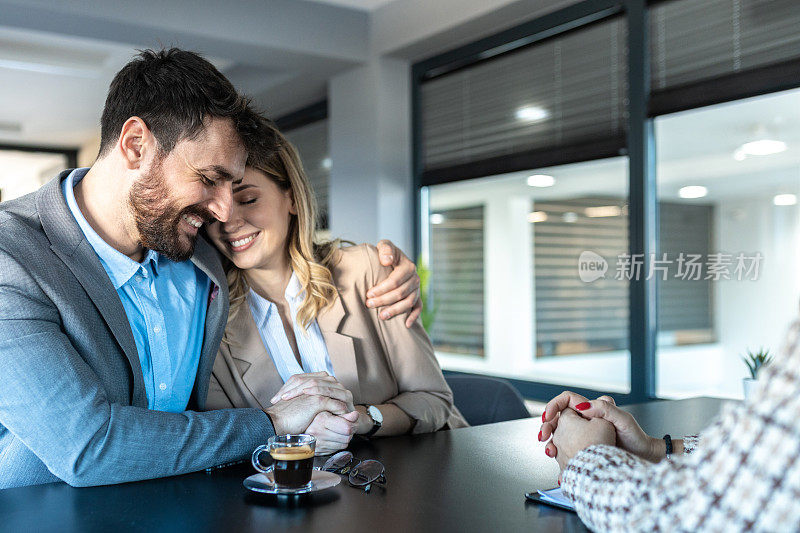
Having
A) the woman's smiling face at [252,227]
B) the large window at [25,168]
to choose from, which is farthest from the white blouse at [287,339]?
the large window at [25,168]

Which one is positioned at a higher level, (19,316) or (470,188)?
(470,188)

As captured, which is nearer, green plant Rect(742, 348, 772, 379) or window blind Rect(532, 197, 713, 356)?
green plant Rect(742, 348, 772, 379)

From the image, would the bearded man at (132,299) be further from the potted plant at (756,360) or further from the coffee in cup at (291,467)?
the potted plant at (756,360)

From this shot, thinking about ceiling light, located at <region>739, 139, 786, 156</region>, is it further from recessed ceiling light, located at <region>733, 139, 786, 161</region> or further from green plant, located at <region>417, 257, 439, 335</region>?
green plant, located at <region>417, 257, 439, 335</region>

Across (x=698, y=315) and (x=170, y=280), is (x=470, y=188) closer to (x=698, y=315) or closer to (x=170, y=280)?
(x=698, y=315)

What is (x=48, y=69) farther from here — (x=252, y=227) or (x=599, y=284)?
(x=252, y=227)

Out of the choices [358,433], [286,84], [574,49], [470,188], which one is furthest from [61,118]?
[358,433]

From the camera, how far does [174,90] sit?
165 cm

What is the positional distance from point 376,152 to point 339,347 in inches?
130

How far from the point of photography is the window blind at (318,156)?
249 inches

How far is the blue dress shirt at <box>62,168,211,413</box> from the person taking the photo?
1.63m

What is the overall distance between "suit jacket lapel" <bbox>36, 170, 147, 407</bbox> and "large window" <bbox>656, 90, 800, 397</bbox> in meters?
2.70

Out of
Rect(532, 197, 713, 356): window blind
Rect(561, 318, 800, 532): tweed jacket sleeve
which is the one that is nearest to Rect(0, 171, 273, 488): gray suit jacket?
Rect(561, 318, 800, 532): tweed jacket sleeve

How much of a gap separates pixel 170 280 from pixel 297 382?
431 millimetres
